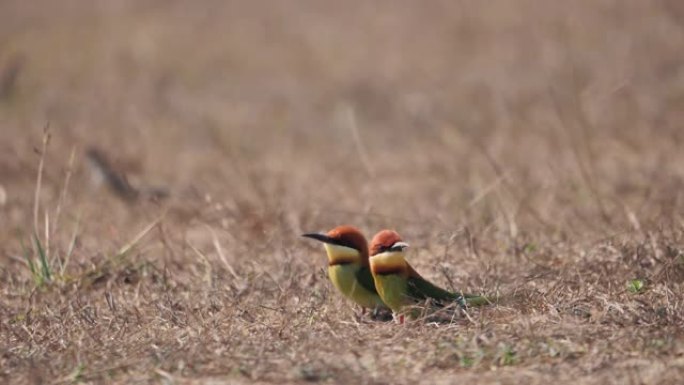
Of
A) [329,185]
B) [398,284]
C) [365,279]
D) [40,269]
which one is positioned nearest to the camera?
[398,284]

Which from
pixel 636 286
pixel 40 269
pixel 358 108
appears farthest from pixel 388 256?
pixel 358 108

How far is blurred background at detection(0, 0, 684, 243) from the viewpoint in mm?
7152

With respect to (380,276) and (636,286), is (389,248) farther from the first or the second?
(636,286)

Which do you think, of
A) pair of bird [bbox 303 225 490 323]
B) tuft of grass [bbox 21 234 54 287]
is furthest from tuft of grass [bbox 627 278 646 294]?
tuft of grass [bbox 21 234 54 287]

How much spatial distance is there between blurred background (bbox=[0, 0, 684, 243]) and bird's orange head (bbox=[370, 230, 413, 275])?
1.38 metres

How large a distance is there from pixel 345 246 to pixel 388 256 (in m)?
0.20

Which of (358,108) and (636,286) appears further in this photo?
(358,108)

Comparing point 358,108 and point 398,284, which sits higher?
point 398,284

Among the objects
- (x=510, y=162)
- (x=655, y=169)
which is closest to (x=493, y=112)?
(x=510, y=162)

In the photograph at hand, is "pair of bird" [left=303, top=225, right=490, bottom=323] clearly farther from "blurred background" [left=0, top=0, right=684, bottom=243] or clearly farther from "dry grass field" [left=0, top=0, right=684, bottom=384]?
"blurred background" [left=0, top=0, right=684, bottom=243]

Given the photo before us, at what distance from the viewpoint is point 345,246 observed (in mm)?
4664

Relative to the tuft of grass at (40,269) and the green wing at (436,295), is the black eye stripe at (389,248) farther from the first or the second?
the tuft of grass at (40,269)

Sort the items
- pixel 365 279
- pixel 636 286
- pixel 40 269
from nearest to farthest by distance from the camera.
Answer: pixel 365 279
pixel 636 286
pixel 40 269

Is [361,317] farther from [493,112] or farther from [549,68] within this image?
[549,68]
